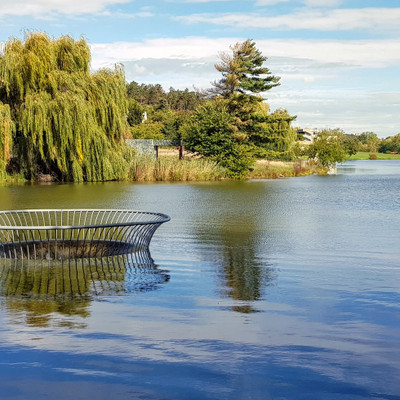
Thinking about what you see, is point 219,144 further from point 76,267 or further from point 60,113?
point 76,267

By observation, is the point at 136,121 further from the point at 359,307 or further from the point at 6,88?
the point at 359,307

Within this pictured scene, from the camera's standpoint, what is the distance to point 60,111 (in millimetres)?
27062

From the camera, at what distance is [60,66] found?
97.2ft

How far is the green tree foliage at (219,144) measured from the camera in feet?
122

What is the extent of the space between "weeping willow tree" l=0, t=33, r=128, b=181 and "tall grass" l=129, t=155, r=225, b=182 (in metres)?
1.90

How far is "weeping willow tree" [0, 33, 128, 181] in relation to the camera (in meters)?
27.1

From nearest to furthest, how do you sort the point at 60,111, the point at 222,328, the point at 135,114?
the point at 222,328 → the point at 60,111 → the point at 135,114

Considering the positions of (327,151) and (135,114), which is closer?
(327,151)

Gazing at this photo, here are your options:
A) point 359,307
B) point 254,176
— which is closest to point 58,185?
point 254,176

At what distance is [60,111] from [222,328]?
22.4m

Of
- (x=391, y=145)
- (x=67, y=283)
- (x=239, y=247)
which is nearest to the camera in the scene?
(x=67, y=283)

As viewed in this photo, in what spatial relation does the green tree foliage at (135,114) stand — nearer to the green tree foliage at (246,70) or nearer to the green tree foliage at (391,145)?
the green tree foliage at (246,70)

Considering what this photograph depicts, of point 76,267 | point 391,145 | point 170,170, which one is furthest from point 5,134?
point 391,145

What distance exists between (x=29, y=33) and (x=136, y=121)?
38.1 meters
